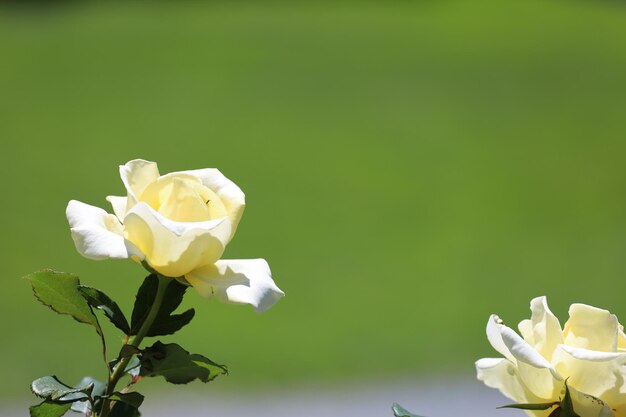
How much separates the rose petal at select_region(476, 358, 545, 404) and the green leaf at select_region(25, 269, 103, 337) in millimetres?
156

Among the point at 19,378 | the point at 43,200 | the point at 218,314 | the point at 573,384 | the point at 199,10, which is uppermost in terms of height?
the point at 199,10

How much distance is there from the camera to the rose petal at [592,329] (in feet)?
1.20

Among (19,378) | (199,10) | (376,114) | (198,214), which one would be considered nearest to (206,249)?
(198,214)

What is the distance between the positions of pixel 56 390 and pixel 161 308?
0.17 ft

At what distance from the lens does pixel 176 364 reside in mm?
351

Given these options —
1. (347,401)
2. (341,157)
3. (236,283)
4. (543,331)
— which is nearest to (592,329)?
(543,331)

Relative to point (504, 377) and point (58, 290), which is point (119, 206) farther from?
point (504, 377)

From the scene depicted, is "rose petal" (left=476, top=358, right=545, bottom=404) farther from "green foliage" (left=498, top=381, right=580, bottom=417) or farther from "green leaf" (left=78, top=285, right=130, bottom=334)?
"green leaf" (left=78, top=285, right=130, bottom=334)

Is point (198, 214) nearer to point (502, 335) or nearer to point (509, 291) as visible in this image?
point (502, 335)

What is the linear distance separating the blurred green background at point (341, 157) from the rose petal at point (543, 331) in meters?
1.62

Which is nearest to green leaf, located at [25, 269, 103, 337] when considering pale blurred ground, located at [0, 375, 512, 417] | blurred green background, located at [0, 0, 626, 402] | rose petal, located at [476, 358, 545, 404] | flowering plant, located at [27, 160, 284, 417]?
flowering plant, located at [27, 160, 284, 417]

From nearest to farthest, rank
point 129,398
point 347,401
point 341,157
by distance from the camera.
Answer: point 129,398 → point 347,401 → point 341,157

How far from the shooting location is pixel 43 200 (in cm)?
269

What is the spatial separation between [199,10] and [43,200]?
1762 mm
